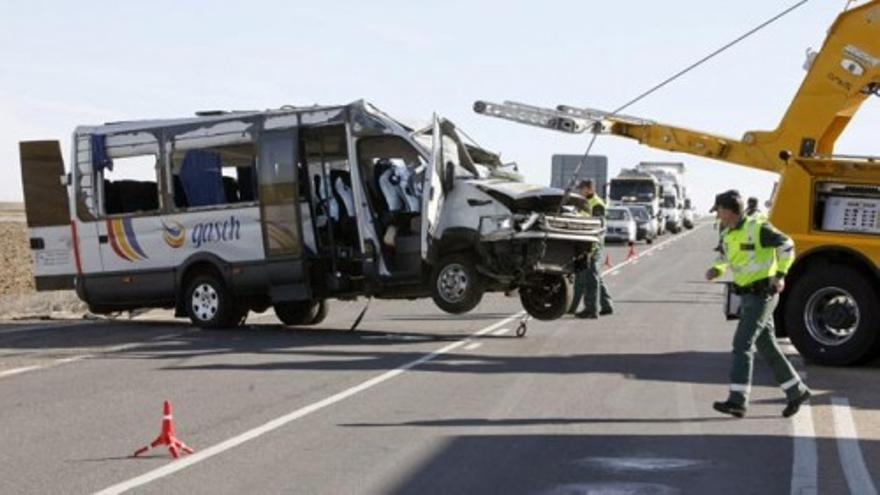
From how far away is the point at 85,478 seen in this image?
323 inches

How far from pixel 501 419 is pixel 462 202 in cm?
682

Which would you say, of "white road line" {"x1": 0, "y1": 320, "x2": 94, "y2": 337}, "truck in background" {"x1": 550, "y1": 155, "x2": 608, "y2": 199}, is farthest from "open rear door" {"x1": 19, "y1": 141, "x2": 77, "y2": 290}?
"truck in background" {"x1": 550, "y1": 155, "x2": 608, "y2": 199}

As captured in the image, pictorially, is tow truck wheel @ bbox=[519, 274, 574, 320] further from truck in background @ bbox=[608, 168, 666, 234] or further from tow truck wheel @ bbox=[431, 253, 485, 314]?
truck in background @ bbox=[608, 168, 666, 234]

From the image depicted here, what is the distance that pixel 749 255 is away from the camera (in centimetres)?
1099

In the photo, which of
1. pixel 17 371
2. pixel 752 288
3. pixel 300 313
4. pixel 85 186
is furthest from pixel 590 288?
pixel 752 288

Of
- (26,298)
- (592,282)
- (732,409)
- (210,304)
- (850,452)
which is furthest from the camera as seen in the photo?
(26,298)

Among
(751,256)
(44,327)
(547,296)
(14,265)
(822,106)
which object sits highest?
(822,106)

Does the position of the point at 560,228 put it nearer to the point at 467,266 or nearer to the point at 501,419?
the point at 467,266

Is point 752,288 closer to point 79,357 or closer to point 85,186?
point 79,357

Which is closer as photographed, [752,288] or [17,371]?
[752,288]

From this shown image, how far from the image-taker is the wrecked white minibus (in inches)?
668

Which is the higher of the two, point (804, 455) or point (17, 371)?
point (804, 455)

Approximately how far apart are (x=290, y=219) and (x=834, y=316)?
7.04 m

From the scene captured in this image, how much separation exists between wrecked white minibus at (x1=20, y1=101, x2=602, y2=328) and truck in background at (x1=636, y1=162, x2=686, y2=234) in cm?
4640
